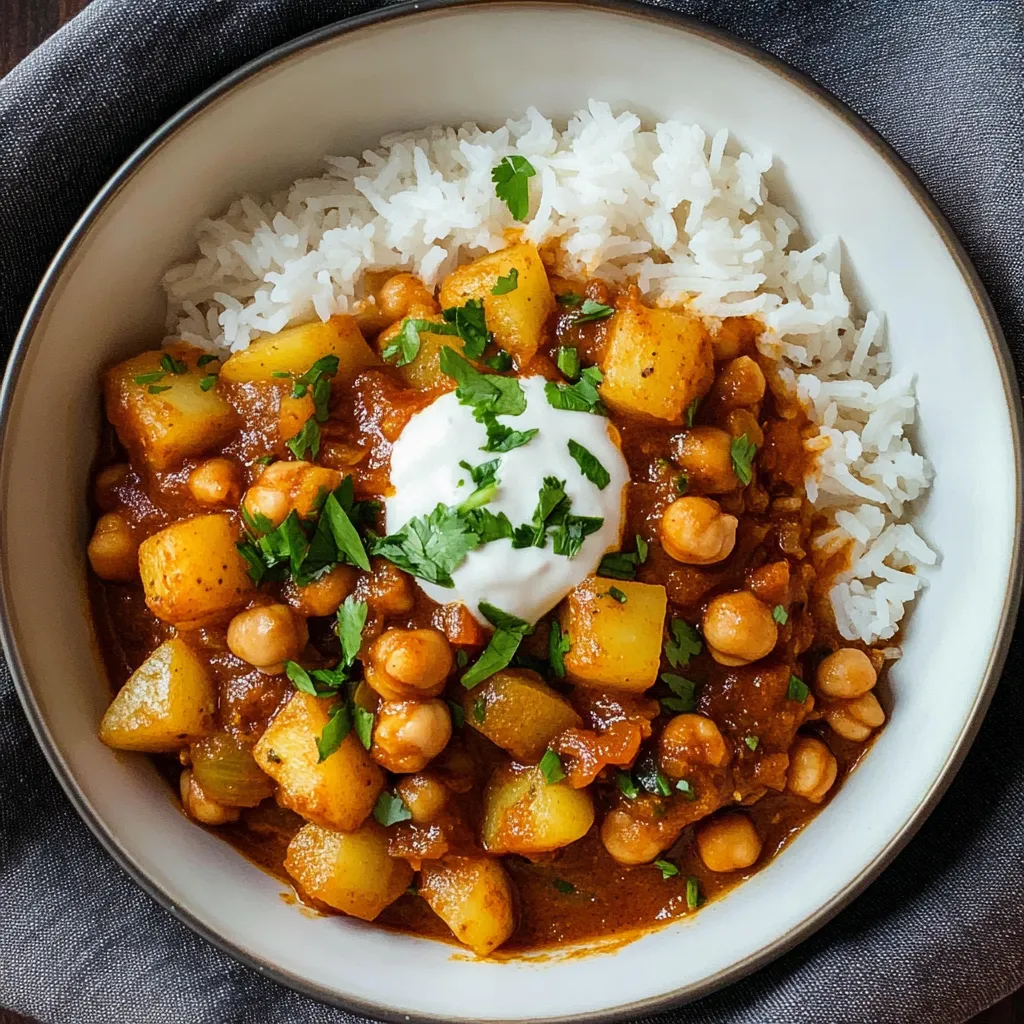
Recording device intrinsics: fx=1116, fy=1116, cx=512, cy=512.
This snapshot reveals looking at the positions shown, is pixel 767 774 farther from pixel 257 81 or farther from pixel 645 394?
pixel 257 81

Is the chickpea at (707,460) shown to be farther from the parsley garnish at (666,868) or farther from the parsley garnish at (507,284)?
the parsley garnish at (666,868)

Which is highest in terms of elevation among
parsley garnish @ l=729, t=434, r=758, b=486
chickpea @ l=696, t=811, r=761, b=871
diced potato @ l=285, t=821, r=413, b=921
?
parsley garnish @ l=729, t=434, r=758, b=486

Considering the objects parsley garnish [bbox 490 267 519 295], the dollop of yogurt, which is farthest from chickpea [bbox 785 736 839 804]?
parsley garnish [bbox 490 267 519 295]

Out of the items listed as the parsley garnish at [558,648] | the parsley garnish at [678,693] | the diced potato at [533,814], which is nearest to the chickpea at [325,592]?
the parsley garnish at [558,648]

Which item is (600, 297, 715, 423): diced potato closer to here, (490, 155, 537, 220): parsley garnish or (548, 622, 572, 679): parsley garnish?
(490, 155, 537, 220): parsley garnish

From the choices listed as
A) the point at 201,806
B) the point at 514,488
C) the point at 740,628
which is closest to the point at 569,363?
the point at 514,488

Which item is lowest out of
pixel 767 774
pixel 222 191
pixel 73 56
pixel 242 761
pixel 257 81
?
pixel 767 774

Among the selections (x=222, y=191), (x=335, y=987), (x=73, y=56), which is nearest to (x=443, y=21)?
(x=222, y=191)
